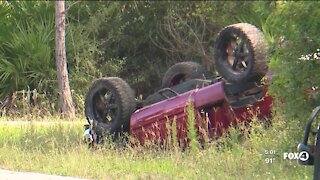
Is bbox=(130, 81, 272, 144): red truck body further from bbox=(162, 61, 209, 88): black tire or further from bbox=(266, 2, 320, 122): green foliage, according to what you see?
bbox=(162, 61, 209, 88): black tire

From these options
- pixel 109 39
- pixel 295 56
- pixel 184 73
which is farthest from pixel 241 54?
pixel 109 39

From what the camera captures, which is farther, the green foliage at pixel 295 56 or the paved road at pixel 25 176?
the paved road at pixel 25 176

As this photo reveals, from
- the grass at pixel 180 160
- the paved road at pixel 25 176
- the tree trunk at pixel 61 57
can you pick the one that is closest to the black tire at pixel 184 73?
the grass at pixel 180 160

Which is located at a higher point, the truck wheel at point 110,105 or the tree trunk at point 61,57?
the tree trunk at point 61,57

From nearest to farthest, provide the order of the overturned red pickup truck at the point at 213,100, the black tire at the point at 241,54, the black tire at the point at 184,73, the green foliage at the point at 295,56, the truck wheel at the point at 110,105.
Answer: the green foliage at the point at 295,56 < the black tire at the point at 241,54 < the overturned red pickup truck at the point at 213,100 < the truck wheel at the point at 110,105 < the black tire at the point at 184,73

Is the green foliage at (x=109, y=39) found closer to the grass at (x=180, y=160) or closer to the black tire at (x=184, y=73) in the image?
the black tire at (x=184, y=73)

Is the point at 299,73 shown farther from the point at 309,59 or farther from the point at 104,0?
the point at 104,0

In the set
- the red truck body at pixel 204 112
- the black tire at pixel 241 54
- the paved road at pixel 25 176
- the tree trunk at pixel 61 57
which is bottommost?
the paved road at pixel 25 176

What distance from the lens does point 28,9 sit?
65.1 feet

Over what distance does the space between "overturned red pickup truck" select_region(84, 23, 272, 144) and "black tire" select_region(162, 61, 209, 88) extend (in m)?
0.92

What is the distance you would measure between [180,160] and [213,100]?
108cm

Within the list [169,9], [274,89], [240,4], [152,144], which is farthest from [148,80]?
[274,89]

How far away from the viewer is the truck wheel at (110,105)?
391 inches

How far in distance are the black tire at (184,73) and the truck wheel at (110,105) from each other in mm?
1387
